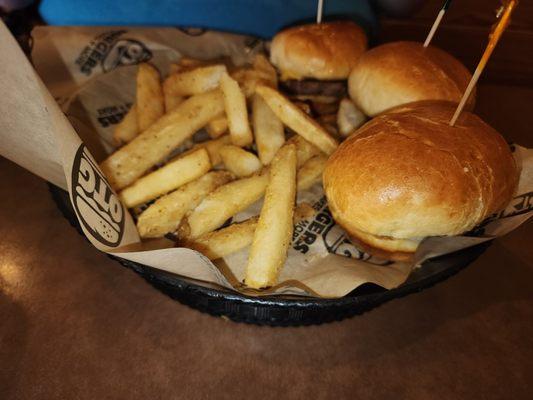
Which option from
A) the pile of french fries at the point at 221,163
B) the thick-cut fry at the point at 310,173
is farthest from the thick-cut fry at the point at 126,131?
the thick-cut fry at the point at 310,173

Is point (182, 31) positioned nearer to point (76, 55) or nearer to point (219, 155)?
point (76, 55)

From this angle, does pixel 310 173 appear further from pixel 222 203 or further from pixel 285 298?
pixel 285 298

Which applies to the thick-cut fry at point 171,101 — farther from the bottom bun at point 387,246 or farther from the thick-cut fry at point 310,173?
the bottom bun at point 387,246

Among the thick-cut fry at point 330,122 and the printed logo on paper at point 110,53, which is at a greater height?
the printed logo on paper at point 110,53

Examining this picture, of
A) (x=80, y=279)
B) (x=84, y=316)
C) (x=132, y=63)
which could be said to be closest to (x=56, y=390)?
(x=84, y=316)

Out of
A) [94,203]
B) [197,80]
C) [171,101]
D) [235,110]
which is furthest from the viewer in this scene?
[171,101]

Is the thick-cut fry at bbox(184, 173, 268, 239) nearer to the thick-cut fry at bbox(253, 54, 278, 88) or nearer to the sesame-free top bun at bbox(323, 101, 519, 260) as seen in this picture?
the sesame-free top bun at bbox(323, 101, 519, 260)

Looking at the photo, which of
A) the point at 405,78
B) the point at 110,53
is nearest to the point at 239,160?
the point at 405,78
